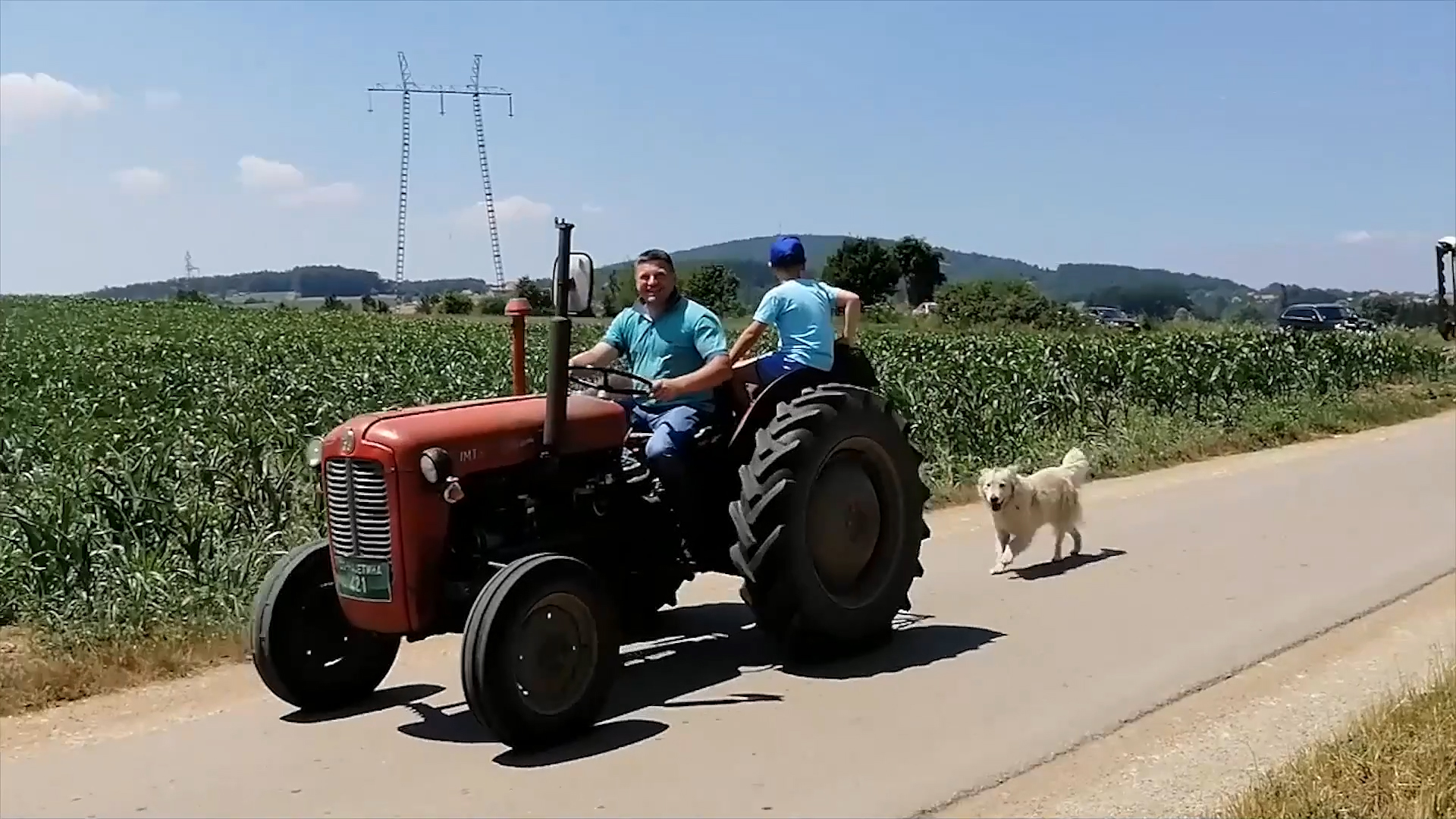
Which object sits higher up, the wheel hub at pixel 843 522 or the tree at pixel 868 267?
the tree at pixel 868 267

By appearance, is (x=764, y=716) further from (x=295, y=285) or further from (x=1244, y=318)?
(x=295, y=285)

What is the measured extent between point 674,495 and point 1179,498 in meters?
7.02

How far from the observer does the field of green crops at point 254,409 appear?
7664 mm

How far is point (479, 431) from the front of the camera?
5836 millimetres

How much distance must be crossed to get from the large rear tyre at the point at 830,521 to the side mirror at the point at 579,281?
1324 millimetres

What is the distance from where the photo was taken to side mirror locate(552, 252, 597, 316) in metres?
5.68

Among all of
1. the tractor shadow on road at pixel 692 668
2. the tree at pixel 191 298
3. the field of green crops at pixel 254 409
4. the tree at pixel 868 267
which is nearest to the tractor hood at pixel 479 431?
the tractor shadow on road at pixel 692 668

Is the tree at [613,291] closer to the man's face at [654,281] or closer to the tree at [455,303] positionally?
the man's face at [654,281]

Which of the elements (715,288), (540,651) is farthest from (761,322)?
(715,288)

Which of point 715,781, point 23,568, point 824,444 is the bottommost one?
point 715,781

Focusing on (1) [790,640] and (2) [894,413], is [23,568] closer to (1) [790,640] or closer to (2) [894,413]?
(1) [790,640]

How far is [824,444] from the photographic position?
22.4ft

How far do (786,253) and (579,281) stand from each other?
2.03 meters

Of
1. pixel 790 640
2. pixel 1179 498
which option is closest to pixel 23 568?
pixel 790 640
